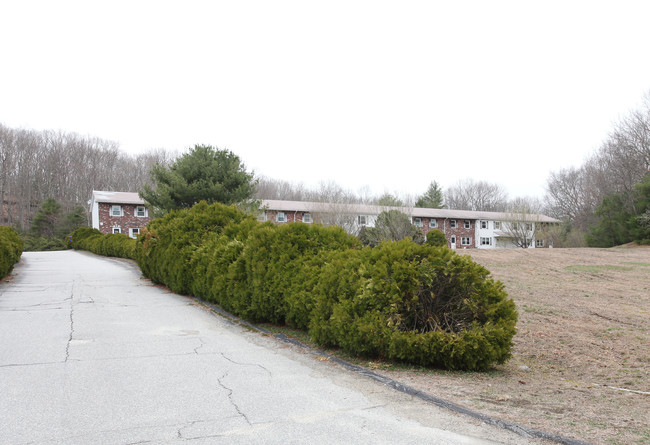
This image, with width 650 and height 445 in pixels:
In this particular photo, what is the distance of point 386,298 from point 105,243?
30.1 meters

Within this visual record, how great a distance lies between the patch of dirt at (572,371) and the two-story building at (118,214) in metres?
39.4

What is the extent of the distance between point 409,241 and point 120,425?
376 cm

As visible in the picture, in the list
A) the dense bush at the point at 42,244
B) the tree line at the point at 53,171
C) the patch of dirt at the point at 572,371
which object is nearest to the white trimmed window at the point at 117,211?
the dense bush at the point at 42,244

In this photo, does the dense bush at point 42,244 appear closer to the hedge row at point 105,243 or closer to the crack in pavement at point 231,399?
the hedge row at point 105,243

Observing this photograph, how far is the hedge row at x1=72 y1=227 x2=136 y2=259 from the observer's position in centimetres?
2689

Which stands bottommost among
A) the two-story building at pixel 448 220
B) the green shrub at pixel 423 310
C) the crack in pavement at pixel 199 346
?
the crack in pavement at pixel 199 346

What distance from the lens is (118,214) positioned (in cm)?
4431

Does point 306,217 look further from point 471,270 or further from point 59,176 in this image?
point 471,270

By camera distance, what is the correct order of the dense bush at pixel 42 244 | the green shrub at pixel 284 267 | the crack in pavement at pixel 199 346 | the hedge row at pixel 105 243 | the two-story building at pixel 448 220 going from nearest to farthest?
the crack in pavement at pixel 199 346
the green shrub at pixel 284 267
the hedge row at pixel 105 243
the two-story building at pixel 448 220
the dense bush at pixel 42 244

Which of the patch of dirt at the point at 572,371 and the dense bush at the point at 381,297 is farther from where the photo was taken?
the dense bush at the point at 381,297

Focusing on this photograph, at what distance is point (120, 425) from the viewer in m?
3.54

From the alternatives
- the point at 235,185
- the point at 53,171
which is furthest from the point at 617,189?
the point at 53,171

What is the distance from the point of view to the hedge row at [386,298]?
204 inches

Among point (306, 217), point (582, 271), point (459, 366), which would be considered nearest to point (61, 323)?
point (459, 366)
